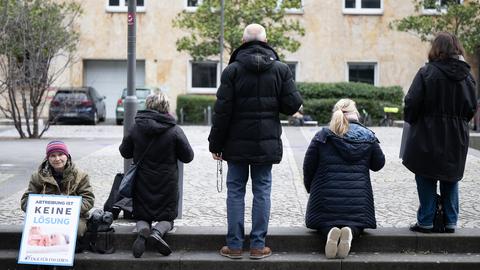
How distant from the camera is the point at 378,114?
31844mm

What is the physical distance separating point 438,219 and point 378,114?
964 inches

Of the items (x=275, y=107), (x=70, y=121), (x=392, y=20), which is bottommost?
(x=70, y=121)

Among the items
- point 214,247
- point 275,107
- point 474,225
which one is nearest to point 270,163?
point 275,107

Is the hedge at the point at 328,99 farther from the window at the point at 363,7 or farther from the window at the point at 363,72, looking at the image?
the window at the point at 363,7

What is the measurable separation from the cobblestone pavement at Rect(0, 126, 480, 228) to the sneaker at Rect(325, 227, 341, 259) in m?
1.25

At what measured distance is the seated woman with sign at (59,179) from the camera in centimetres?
716

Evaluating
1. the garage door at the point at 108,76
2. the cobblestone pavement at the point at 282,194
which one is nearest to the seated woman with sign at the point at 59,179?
the cobblestone pavement at the point at 282,194

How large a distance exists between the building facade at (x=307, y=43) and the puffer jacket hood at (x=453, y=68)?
91.0 ft

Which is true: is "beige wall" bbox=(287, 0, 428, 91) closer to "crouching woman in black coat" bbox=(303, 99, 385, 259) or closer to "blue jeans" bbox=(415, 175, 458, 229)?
"blue jeans" bbox=(415, 175, 458, 229)

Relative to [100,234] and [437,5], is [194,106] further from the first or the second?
[100,234]

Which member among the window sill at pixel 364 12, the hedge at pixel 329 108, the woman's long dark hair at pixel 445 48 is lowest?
the hedge at pixel 329 108

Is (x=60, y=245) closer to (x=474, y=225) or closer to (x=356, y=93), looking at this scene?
(x=474, y=225)

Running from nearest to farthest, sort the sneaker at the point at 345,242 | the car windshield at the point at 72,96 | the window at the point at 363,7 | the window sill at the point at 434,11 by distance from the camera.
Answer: the sneaker at the point at 345,242 → the car windshield at the point at 72,96 → the window sill at the point at 434,11 → the window at the point at 363,7

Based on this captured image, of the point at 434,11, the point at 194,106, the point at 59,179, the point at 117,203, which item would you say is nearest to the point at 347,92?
the point at 434,11
